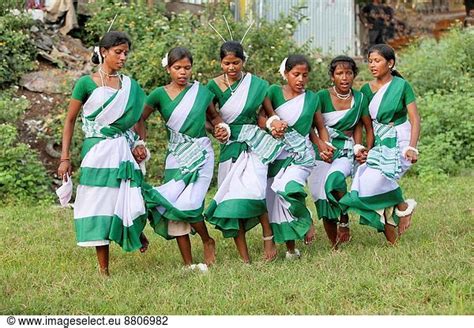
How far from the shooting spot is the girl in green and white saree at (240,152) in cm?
608

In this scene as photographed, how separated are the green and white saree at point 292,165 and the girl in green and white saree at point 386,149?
0.40 m

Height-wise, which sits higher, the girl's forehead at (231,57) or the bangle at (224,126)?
the girl's forehead at (231,57)

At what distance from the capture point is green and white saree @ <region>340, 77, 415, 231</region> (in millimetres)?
6312

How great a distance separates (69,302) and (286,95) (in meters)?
2.29

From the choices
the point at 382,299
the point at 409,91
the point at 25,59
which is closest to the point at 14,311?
the point at 382,299

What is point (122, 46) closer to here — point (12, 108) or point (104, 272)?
point (104, 272)

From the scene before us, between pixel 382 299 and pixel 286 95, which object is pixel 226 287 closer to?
pixel 382 299

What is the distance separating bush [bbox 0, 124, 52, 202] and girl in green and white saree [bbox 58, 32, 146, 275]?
10.2ft

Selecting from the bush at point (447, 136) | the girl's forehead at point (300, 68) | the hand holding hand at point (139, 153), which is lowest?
the bush at point (447, 136)

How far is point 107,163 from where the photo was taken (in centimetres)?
586

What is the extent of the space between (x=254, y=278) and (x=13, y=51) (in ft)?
21.6

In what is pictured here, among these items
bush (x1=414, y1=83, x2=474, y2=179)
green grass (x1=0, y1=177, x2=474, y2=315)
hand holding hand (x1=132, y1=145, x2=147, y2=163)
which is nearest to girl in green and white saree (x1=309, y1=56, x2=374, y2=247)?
green grass (x1=0, y1=177, x2=474, y2=315)

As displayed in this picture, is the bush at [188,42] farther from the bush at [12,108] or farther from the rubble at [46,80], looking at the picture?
the bush at [12,108]

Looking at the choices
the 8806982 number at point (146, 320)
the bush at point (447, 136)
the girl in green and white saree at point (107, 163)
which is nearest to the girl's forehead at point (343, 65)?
the girl in green and white saree at point (107, 163)
